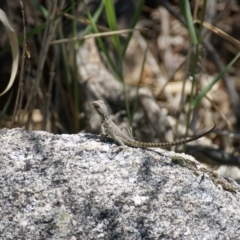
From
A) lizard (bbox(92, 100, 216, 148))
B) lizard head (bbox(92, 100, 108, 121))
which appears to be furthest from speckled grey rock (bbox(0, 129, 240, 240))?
lizard head (bbox(92, 100, 108, 121))

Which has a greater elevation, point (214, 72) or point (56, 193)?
point (56, 193)

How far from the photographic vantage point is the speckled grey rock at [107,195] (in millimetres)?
2691

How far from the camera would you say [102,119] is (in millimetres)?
4184

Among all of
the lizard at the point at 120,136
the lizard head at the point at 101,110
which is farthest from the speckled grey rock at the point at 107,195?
the lizard head at the point at 101,110

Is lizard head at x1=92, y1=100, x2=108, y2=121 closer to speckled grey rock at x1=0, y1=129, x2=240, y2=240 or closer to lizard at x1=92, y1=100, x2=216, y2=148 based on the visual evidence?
lizard at x1=92, y1=100, x2=216, y2=148

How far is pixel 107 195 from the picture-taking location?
9.17 ft

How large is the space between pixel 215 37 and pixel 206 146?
2.66 meters

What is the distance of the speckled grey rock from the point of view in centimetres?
269

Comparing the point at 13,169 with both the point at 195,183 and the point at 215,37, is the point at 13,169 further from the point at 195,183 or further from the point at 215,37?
the point at 215,37

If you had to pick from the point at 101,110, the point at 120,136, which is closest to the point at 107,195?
the point at 120,136

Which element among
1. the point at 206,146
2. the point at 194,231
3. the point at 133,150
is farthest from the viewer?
the point at 206,146

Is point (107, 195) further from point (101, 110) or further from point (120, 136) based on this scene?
point (101, 110)

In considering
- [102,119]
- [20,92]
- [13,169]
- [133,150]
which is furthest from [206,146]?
[13,169]

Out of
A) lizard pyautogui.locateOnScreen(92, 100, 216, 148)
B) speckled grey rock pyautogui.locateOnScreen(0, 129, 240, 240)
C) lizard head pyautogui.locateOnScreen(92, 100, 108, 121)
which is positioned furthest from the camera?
lizard head pyautogui.locateOnScreen(92, 100, 108, 121)
